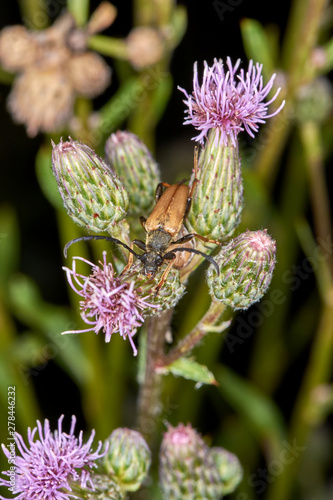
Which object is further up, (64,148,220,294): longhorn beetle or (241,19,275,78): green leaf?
(241,19,275,78): green leaf

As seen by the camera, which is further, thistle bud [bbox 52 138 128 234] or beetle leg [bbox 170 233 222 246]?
beetle leg [bbox 170 233 222 246]

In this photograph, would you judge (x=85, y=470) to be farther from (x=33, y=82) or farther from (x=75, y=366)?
(x=33, y=82)

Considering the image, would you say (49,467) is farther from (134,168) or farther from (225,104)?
(225,104)

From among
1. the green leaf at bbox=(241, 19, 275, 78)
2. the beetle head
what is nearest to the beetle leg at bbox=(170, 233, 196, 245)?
the beetle head

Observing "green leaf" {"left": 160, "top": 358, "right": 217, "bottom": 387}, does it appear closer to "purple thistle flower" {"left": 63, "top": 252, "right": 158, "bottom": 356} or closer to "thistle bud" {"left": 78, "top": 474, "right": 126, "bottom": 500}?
"purple thistle flower" {"left": 63, "top": 252, "right": 158, "bottom": 356}

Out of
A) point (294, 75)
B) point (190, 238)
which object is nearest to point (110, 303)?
point (190, 238)

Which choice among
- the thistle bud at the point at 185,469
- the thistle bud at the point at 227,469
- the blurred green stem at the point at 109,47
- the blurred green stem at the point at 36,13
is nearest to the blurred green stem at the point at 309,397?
the thistle bud at the point at 227,469

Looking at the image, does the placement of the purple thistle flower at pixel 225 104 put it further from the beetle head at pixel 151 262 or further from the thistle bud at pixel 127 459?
the thistle bud at pixel 127 459
